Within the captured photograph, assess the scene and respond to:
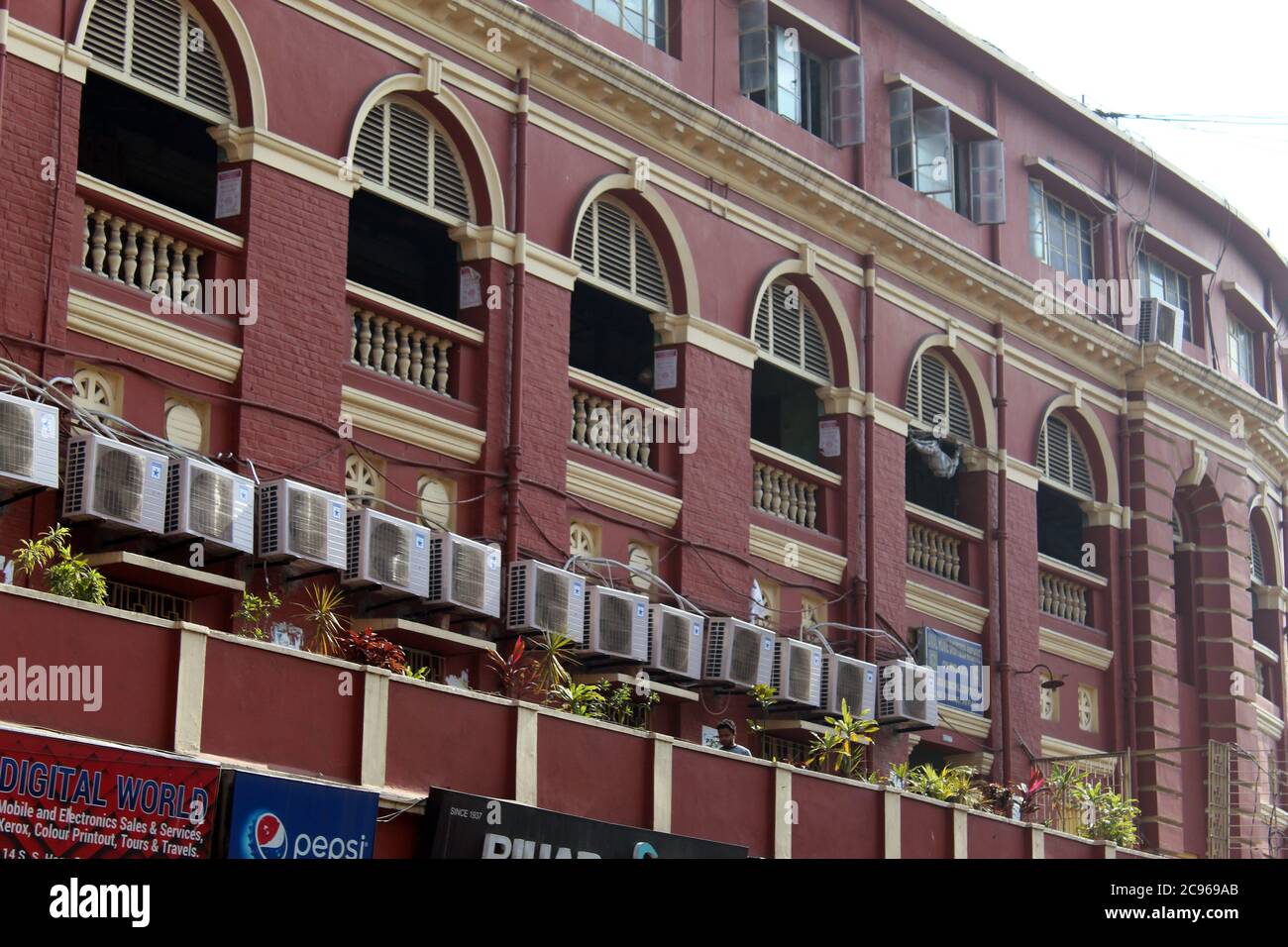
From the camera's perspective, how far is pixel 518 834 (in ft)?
58.4

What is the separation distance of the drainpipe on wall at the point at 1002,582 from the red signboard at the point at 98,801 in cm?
1486

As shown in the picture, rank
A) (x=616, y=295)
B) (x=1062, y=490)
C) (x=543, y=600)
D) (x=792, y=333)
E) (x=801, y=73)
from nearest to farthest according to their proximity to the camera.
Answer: (x=543, y=600)
(x=616, y=295)
(x=792, y=333)
(x=801, y=73)
(x=1062, y=490)

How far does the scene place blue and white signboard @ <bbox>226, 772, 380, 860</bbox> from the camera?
1549 cm

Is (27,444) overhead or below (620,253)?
below

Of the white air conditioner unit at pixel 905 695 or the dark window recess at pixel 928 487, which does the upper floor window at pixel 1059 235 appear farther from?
the white air conditioner unit at pixel 905 695

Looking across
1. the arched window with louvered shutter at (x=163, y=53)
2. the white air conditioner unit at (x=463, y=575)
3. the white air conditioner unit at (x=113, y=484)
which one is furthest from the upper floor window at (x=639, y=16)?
the white air conditioner unit at (x=113, y=484)

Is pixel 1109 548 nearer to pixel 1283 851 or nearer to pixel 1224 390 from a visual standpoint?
pixel 1224 390

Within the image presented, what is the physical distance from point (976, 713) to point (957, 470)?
3.32 metres

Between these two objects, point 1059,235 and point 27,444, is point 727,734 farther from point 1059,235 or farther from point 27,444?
point 1059,235

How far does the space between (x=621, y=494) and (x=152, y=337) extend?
620 cm

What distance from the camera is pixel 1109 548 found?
31328 millimetres

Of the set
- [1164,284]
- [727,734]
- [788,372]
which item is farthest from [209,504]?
[1164,284]

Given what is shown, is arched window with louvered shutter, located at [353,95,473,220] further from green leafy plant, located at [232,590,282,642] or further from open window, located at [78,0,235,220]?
green leafy plant, located at [232,590,282,642]

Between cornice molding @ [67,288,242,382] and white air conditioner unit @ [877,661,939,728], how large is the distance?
9678 millimetres
